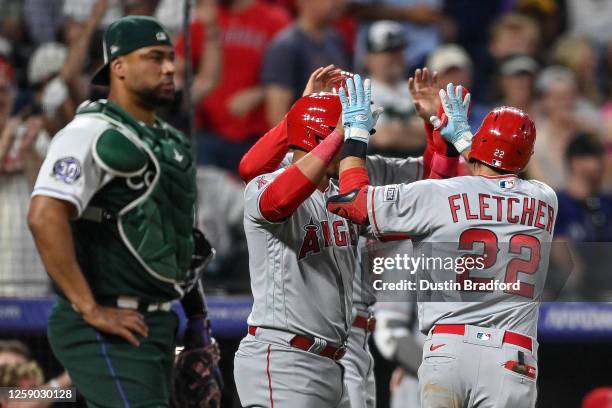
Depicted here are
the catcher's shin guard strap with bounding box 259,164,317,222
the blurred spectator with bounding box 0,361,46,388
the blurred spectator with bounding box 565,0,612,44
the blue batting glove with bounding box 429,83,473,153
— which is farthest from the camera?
the blurred spectator with bounding box 565,0,612,44

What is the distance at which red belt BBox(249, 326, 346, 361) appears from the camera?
3.89 meters

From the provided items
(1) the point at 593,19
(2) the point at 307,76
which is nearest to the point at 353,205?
(2) the point at 307,76

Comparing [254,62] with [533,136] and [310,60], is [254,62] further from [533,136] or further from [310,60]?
[533,136]

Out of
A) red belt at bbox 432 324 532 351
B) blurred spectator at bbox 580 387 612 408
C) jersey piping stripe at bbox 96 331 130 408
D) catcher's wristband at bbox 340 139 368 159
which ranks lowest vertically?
blurred spectator at bbox 580 387 612 408

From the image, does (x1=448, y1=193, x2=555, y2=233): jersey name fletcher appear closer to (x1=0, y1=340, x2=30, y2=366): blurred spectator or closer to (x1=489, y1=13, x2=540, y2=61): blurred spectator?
(x1=0, y1=340, x2=30, y2=366): blurred spectator

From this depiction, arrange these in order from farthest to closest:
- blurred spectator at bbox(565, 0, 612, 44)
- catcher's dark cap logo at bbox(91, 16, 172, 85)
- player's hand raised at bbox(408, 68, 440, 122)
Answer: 1. blurred spectator at bbox(565, 0, 612, 44)
2. player's hand raised at bbox(408, 68, 440, 122)
3. catcher's dark cap logo at bbox(91, 16, 172, 85)

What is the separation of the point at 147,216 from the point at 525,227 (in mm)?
1343

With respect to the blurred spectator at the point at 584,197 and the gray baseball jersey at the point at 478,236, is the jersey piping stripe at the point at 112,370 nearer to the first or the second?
the gray baseball jersey at the point at 478,236

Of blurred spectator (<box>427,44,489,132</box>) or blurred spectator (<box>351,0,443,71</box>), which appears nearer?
blurred spectator (<box>427,44,489,132</box>)

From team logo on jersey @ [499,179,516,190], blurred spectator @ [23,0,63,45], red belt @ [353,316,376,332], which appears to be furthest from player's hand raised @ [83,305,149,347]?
blurred spectator @ [23,0,63,45]

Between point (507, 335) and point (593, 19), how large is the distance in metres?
5.53

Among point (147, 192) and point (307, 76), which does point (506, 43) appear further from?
point (147, 192)

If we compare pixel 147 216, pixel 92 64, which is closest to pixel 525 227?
pixel 147 216

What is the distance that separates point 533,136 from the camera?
158 inches
